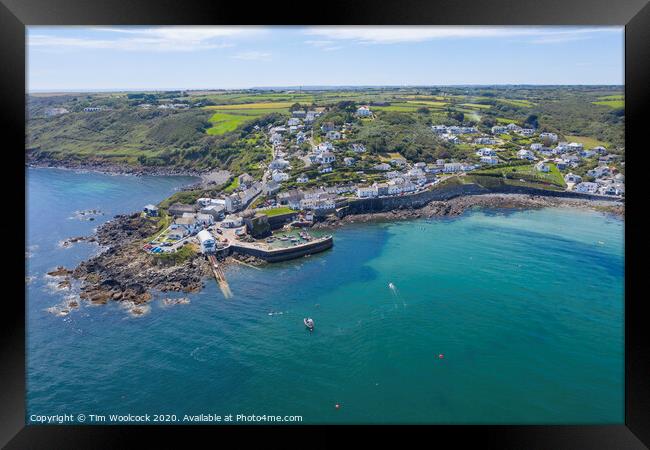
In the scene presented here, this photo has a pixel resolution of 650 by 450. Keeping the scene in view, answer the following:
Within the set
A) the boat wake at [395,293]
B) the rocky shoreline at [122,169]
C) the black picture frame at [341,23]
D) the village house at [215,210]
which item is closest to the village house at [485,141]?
the boat wake at [395,293]

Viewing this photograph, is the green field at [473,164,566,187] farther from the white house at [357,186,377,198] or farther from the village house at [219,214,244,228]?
the village house at [219,214,244,228]

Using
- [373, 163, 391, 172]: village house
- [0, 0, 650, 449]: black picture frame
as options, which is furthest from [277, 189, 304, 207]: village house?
[0, 0, 650, 449]: black picture frame

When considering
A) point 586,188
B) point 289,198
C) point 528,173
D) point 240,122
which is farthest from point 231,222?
point 586,188

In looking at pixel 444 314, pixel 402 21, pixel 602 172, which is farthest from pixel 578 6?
pixel 602 172

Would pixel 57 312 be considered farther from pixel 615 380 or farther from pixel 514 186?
pixel 514 186

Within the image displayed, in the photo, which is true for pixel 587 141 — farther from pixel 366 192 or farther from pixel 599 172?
pixel 366 192
